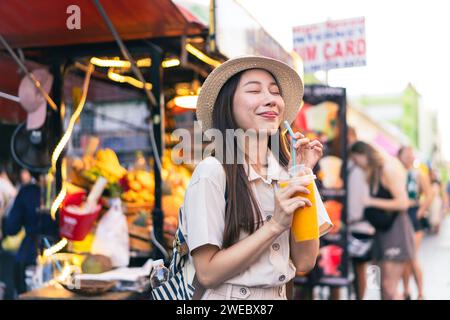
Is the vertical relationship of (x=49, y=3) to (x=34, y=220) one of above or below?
above

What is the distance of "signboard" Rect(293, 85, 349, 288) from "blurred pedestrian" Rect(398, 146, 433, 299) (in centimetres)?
83

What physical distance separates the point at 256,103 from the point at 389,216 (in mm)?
3747

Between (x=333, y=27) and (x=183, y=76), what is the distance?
1.44m

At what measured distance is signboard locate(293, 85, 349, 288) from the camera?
16.1 ft

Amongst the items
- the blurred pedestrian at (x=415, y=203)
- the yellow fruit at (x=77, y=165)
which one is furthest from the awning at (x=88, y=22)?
the blurred pedestrian at (x=415, y=203)

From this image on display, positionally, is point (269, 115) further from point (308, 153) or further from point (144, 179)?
point (144, 179)

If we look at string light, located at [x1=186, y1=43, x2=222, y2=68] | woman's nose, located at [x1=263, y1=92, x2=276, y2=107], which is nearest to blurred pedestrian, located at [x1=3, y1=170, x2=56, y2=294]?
string light, located at [x1=186, y1=43, x2=222, y2=68]

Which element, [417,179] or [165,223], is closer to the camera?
[165,223]

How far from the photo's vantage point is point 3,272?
4527mm

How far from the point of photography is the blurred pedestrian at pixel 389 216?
5012 mm

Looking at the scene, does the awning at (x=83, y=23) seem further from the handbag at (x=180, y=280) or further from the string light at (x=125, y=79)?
the handbag at (x=180, y=280)

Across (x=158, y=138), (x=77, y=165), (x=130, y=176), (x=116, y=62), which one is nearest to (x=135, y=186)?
(x=130, y=176)

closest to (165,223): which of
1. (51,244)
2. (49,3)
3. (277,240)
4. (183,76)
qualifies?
(51,244)

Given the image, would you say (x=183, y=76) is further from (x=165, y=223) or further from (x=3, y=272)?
(x=3, y=272)
